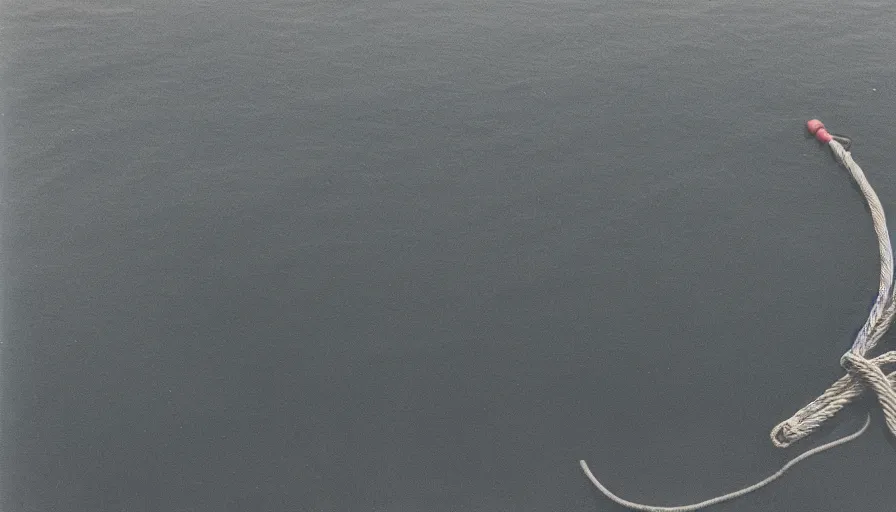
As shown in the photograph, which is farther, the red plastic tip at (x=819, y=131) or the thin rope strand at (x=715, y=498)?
the red plastic tip at (x=819, y=131)

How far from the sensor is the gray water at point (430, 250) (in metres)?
77.2

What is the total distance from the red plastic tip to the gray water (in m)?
2.65

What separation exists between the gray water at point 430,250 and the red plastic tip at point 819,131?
2654mm

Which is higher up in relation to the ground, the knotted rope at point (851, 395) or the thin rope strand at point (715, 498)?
the knotted rope at point (851, 395)

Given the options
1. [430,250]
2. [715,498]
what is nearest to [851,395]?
[715,498]

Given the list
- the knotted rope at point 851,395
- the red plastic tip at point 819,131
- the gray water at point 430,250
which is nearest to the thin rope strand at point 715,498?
the knotted rope at point 851,395

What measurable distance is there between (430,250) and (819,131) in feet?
190

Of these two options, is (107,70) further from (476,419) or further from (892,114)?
(892,114)

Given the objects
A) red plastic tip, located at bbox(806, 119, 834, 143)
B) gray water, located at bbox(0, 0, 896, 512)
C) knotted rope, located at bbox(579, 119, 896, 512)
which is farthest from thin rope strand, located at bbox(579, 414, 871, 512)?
red plastic tip, located at bbox(806, 119, 834, 143)

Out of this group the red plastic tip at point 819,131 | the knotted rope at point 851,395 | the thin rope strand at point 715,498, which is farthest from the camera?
the red plastic tip at point 819,131

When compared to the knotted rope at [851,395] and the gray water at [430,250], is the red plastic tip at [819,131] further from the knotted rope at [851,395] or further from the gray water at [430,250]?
the knotted rope at [851,395]

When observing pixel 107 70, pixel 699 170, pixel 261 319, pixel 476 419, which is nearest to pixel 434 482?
pixel 476 419

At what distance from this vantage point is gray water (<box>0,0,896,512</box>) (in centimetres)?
7719

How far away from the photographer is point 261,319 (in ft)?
295
